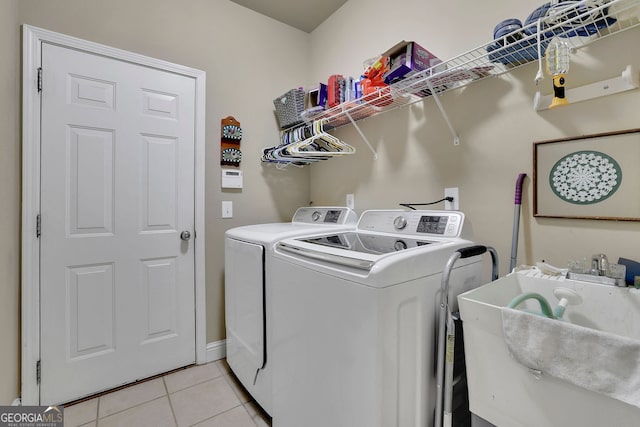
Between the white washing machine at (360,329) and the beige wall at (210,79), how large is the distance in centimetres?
111

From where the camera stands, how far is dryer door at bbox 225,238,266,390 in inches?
59.9

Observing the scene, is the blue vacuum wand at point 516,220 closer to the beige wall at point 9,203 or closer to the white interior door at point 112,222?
the white interior door at point 112,222

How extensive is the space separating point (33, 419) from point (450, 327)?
204 cm

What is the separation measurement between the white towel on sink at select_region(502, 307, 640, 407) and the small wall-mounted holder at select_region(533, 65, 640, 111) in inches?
37.5

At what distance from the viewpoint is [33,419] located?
4.74 feet

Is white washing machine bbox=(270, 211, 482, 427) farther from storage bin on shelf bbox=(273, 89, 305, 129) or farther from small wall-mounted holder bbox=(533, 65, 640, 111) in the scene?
storage bin on shelf bbox=(273, 89, 305, 129)

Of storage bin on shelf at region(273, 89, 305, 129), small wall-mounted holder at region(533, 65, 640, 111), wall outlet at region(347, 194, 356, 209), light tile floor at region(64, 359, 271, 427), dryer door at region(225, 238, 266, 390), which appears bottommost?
light tile floor at region(64, 359, 271, 427)

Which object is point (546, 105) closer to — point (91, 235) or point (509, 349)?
point (509, 349)

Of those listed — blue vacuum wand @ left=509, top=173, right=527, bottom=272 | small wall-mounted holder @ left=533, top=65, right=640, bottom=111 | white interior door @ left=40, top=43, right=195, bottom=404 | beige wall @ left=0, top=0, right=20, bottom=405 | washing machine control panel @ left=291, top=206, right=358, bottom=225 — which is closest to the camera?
small wall-mounted holder @ left=533, top=65, right=640, bottom=111

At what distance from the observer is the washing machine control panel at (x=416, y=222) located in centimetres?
137

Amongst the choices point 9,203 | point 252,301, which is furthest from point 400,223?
point 9,203

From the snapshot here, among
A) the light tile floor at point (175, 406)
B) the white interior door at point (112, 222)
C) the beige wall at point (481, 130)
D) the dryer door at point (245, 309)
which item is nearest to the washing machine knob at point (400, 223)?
the beige wall at point (481, 130)

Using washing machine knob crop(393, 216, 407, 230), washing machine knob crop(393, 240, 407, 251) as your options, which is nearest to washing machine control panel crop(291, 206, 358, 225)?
washing machine knob crop(393, 216, 407, 230)

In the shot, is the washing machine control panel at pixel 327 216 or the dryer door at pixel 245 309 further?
the washing machine control panel at pixel 327 216
